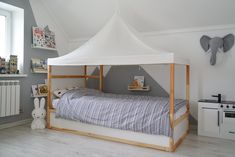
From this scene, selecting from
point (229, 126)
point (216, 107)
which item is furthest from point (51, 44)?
point (229, 126)

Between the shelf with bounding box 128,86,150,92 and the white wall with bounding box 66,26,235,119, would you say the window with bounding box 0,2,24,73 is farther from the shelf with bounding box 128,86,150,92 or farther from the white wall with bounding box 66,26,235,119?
the white wall with bounding box 66,26,235,119

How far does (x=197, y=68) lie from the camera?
11.4 ft

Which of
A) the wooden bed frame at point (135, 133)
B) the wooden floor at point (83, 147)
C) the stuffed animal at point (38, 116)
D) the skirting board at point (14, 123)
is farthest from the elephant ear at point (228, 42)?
the skirting board at point (14, 123)

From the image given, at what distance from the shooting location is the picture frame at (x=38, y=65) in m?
3.80

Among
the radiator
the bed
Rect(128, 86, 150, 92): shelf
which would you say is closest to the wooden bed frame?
the bed

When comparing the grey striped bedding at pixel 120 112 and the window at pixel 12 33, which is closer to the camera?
the grey striped bedding at pixel 120 112

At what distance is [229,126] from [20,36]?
3.71 meters

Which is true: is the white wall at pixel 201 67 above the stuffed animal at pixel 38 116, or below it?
above

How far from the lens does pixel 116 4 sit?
3512 millimetres

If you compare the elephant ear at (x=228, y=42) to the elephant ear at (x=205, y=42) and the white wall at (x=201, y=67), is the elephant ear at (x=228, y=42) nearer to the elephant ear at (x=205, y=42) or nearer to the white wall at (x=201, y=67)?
the white wall at (x=201, y=67)

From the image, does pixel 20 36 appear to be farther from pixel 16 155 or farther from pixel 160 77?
pixel 160 77

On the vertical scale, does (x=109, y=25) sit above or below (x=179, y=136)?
above

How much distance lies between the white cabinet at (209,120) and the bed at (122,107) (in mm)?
220

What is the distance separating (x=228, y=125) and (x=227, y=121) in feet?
0.19
